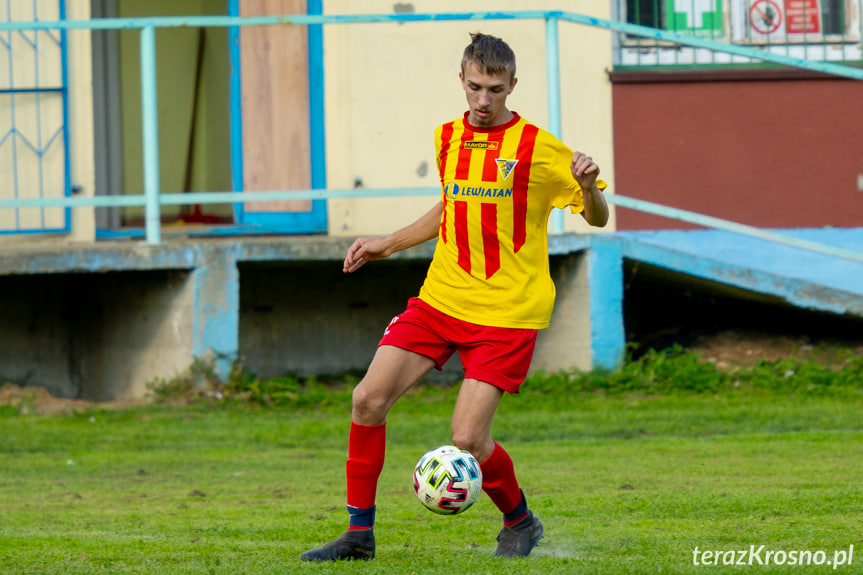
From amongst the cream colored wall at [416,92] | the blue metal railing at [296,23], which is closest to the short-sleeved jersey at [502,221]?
the blue metal railing at [296,23]

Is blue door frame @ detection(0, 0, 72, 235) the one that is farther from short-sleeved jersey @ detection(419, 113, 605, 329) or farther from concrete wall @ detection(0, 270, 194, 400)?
short-sleeved jersey @ detection(419, 113, 605, 329)

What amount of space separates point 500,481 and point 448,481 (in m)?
0.45

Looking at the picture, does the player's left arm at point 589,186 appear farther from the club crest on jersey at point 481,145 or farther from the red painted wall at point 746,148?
the red painted wall at point 746,148

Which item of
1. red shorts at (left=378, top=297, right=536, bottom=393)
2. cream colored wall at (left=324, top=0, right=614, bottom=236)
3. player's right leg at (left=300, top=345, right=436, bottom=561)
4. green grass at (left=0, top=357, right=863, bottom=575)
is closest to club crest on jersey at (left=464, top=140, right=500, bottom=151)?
red shorts at (left=378, top=297, right=536, bottom=393)

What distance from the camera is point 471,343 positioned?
456 centimetres

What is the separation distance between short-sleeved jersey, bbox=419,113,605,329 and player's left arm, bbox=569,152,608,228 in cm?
14

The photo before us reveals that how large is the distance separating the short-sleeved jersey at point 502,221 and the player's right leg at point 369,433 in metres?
0.29

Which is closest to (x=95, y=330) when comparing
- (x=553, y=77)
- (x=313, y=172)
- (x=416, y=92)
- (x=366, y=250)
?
(x=313, y=172)

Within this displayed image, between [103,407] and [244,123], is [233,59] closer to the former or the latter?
[244,123]

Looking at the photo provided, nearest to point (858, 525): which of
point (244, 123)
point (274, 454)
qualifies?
point (274, 454)

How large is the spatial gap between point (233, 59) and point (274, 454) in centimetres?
455

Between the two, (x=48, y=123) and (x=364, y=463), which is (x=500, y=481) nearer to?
(x=364, y=463)

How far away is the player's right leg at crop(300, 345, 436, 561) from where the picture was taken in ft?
14.7

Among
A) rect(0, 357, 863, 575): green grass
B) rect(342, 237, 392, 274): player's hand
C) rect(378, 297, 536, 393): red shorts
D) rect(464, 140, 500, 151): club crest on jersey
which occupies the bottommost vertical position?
rect(0, 357, 863, 575): green grass
